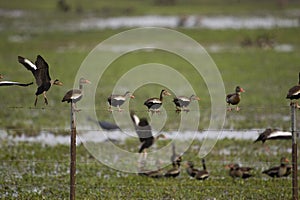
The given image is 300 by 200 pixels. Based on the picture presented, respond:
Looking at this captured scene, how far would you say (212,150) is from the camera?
15422 millimetres

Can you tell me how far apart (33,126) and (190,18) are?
40.8 m

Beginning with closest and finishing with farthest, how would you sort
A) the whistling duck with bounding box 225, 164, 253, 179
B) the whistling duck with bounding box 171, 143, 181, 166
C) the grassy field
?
the grassy field < the whistling duck with bounding box 225, 164, 253, 179 < the whistling duck with bounding box 171, 143, 181, 166

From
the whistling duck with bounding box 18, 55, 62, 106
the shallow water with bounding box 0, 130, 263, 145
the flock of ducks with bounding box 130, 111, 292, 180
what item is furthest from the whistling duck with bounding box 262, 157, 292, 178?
the whistling duck with bounding box 18, 55, 62, 106

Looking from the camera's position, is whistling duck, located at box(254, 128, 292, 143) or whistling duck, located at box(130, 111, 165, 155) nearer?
whistling duck, located at box(130, 111, 165, 155)

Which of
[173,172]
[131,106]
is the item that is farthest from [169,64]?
[173,172]

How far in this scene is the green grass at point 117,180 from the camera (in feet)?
37.4

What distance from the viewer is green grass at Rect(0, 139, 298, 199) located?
37.4ft

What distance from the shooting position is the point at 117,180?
41.3ft

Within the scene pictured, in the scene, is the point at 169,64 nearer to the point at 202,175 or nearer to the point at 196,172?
the point at 196,172

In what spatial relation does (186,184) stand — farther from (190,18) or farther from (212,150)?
(190,18)

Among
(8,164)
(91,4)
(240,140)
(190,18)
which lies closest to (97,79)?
(240,140)

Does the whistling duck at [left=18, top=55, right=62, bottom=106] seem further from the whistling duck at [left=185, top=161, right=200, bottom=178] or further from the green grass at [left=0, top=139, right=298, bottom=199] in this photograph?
the whistling duck at [left=185, top=161, right=200, bottom=178]

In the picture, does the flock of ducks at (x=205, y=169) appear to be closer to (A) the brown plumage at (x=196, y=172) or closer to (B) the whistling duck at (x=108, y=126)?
(A) the brown plumage at (x=196, y=172)

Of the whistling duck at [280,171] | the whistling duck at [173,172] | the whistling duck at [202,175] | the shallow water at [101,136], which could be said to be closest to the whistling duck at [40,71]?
the whistling duck at [173,172]
